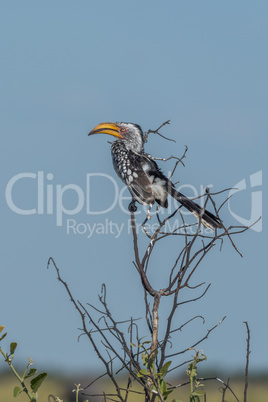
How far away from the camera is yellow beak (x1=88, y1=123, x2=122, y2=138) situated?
603 centimetres

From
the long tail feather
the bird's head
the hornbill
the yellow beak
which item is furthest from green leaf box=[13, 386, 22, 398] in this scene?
the bird's head

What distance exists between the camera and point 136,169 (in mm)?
6273

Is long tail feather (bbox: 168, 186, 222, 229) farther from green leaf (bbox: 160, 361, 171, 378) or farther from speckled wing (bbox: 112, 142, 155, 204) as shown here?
green leaf (bbox: 160, 361, 171, 378)

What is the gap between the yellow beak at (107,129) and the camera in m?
6.03

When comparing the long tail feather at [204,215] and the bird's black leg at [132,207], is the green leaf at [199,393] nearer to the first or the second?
the long tail feather at [204,215]

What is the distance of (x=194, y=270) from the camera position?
312 centimetres

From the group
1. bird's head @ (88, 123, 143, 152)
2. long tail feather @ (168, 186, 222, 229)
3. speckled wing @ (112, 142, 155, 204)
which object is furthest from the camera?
bird's head @ (88, 123, 143, 152)

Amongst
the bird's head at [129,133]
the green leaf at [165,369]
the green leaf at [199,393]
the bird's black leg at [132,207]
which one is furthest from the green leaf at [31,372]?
the bird's head at [129,133]

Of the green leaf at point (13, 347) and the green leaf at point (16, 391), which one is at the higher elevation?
the green leaf at point (13, 347)

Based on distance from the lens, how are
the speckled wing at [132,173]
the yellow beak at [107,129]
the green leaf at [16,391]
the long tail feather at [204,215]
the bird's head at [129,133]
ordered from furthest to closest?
the bird's head at [129,133], the yellow beak at [107,129], the speckled wing at [132,173], the long tail feather at [204,215], the green leaf at [16,391]

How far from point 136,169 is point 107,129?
584 millimetres

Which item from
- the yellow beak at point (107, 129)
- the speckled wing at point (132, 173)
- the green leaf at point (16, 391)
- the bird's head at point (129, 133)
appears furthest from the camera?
the bird's head at point (129, 133)

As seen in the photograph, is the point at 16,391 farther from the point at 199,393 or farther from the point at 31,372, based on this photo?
the point at 199,393

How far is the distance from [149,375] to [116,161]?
4.17 metres
